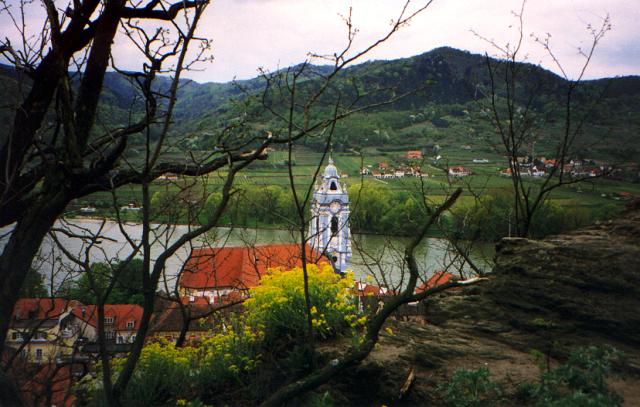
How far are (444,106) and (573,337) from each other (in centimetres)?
2052

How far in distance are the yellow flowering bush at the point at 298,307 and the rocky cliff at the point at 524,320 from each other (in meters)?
0.47

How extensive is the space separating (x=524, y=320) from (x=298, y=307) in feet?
5.16

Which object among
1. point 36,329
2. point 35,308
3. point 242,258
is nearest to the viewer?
point 36,329

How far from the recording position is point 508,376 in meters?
2.77

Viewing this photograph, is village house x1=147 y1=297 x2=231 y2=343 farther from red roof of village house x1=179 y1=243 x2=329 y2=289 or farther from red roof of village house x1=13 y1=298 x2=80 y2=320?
red roof of village house x1=13 y1=298 x2=80 y2=320

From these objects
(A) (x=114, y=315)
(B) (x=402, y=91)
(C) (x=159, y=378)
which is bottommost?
(A) (x=114, y=315)

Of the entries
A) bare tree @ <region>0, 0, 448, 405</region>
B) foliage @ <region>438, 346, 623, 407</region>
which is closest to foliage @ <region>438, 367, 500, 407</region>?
foliage @ <region>438, 346, 623, 407</region>

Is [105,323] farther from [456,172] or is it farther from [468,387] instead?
[468,387]

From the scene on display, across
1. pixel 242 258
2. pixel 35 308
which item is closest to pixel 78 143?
pixel 35 308

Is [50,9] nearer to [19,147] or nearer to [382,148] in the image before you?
[19,147]

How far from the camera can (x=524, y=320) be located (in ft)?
10.6

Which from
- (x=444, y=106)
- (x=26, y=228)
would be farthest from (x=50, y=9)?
(x=444, y=106)

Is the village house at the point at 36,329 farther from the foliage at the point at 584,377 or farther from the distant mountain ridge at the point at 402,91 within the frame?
the foliage at the point at 584,377

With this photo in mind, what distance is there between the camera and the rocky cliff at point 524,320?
116 inches
